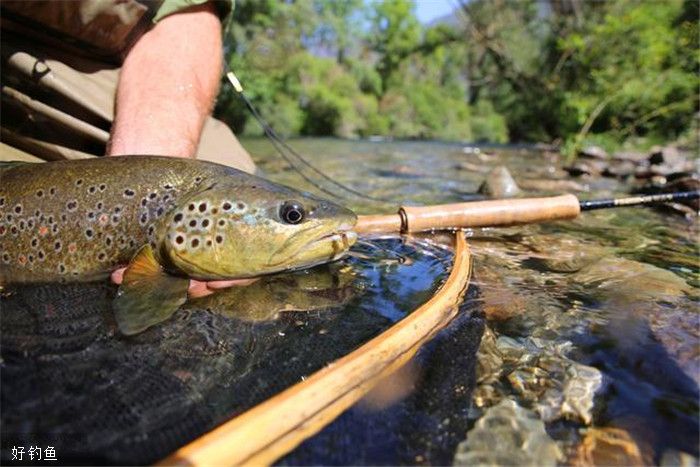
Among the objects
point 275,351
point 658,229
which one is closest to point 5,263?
point 275,351

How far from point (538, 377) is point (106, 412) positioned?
1.22 metres

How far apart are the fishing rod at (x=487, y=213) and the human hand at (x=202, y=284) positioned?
940 mm

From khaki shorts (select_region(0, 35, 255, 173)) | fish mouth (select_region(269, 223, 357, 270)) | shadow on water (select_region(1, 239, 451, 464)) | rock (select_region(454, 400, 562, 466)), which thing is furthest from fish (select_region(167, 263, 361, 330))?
khaki shorts (select_region(0, 35, 255, 173))

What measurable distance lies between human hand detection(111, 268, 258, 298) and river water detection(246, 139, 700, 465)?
3.04 feet

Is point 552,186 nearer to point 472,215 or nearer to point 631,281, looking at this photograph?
point 472,215

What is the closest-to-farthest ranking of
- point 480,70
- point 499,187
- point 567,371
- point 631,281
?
point 567,371
point 631,281
point 499,187
point 480,70

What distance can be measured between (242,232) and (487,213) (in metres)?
1.61

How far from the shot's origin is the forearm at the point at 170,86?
8.41 ft

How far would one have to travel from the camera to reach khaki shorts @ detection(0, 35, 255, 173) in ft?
9.35

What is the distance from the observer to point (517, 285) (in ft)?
7.46

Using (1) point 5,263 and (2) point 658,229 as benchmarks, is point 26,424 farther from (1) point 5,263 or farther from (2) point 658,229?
(2) point 658,229

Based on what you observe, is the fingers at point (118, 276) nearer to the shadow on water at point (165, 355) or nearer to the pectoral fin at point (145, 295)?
the shadow on water at point (165, 355)

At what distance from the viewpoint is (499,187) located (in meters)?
5.49

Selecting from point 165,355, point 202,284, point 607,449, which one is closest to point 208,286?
point 202,284
